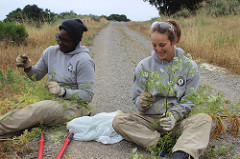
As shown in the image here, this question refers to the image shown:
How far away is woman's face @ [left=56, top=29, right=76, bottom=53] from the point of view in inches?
111

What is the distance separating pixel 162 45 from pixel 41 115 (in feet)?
5.07

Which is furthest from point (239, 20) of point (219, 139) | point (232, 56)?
point (219, 139)

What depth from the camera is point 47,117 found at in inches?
107

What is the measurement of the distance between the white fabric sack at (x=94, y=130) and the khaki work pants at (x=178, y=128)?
24cm

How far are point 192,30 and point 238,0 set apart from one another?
11.5 meters

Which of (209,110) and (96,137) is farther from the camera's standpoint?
(96,137)

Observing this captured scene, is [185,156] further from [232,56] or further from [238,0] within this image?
[238,0]

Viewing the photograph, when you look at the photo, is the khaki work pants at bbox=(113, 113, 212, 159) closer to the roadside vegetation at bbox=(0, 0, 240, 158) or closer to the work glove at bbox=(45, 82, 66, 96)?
the roadside vegetation at bbox=(0, 0, 240, 158)

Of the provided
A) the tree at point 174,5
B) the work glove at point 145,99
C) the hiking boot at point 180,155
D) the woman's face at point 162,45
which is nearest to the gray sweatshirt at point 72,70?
the work glove at point 145,99

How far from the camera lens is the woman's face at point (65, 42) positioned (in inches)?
111

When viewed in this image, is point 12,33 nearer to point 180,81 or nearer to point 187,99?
point 180,81

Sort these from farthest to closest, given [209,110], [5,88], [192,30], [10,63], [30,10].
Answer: [30,10], [192,30], [10,63], [5,88], [209,110]

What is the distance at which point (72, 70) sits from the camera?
294 centimetres

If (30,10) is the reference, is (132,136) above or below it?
below
